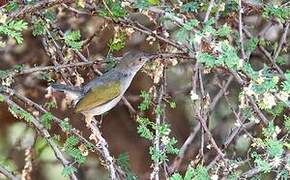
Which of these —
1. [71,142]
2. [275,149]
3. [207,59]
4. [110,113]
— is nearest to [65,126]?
[71,142]

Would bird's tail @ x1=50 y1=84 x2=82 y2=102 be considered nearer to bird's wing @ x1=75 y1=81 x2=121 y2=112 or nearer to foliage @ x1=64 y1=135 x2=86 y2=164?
bird's wing @ x1=75 y1=81 x2=121 y2=112

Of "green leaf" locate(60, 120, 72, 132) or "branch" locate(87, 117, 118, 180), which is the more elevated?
"green leaf" locate(60, 120, 72, 132)

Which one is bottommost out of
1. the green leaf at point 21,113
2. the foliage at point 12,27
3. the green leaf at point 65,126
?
the green leaf at point 65,126

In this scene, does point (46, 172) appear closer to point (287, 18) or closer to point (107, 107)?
point (107, 107)

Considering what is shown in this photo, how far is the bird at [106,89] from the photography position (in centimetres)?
319

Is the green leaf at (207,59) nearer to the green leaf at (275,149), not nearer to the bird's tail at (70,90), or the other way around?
the green leaf at (275,149)

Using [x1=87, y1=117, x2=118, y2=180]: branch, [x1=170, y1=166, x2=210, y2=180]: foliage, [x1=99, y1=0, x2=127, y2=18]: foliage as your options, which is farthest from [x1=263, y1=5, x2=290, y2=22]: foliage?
[x1=87, y1=117, x2=118, y2=180]: branch

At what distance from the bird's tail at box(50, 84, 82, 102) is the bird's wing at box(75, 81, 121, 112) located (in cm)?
3

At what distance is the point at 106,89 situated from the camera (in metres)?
3.33

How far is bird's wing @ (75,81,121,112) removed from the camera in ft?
10.5

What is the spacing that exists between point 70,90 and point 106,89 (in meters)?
0.32

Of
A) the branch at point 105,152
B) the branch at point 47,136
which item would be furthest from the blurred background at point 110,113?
the branch at point 47,136

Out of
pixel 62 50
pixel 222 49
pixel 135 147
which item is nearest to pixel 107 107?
pixel 62 50

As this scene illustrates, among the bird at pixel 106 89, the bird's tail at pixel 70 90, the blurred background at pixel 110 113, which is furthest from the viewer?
the blurred background at pixel 110 113
